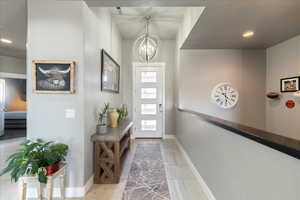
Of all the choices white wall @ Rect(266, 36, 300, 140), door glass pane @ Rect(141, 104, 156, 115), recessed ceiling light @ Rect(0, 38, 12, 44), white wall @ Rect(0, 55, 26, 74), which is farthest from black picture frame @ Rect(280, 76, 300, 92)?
white wall @ Rect(0, 55, 26, 74)

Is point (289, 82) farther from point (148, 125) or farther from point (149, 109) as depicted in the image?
point (148, 125)

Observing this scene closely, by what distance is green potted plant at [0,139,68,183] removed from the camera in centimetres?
169

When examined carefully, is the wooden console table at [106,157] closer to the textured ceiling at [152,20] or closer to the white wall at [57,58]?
the white wall at [57,58]

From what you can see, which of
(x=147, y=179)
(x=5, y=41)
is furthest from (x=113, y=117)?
(x=5, y=41)

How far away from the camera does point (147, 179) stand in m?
2.64

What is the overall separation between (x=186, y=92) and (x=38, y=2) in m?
3.26

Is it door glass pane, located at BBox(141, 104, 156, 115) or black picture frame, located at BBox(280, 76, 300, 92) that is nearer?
black picture frame, located at BBox(280, 76, 300, 92)

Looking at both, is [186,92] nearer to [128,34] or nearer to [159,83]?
A: [159,83]

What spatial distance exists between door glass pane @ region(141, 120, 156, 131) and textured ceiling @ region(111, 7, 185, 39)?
8.63 feet

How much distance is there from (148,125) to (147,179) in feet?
8.84

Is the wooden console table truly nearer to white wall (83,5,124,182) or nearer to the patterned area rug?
white wall (83,5,124,182)

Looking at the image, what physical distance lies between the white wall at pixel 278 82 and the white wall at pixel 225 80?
173 mm

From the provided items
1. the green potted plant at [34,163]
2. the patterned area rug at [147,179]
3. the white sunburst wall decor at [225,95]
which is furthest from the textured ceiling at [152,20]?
the patterned area rug at [147,179]

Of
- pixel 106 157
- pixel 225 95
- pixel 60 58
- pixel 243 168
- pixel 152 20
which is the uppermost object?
pixel 152 20
